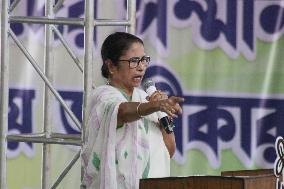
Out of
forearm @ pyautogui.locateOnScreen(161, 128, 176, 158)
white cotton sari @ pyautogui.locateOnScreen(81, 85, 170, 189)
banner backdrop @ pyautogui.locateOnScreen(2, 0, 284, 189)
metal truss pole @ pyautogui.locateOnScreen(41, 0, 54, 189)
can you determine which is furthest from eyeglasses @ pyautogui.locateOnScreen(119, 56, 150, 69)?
banner backdrop @ pyautogui.locateOnScreen(2, 0, 284, 189)

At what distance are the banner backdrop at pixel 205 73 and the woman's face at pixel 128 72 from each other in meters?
1.79

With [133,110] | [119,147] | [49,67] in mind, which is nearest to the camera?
[133,110]

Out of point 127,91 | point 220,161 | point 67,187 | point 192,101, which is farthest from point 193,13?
point 127,91

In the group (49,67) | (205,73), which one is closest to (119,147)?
(49,67)

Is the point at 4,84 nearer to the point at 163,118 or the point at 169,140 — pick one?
the point at 169,140

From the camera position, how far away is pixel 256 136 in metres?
4.93

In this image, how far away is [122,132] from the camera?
3.18m

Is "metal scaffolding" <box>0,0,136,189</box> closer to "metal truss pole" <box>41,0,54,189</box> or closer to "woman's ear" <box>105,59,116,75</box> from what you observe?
"metal truss pole" <box>41,0,54,189</box>

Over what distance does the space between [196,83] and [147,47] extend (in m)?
0.36

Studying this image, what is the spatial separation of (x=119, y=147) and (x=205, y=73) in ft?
6.36

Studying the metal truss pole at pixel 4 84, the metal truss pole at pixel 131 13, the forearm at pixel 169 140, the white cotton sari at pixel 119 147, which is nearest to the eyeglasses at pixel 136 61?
the white cotton sari at pixel 119 147

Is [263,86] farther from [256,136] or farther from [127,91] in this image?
[127,91]

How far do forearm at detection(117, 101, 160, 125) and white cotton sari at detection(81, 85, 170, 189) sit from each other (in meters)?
0.03

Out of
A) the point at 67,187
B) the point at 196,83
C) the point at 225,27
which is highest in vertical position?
the point at 225,27
